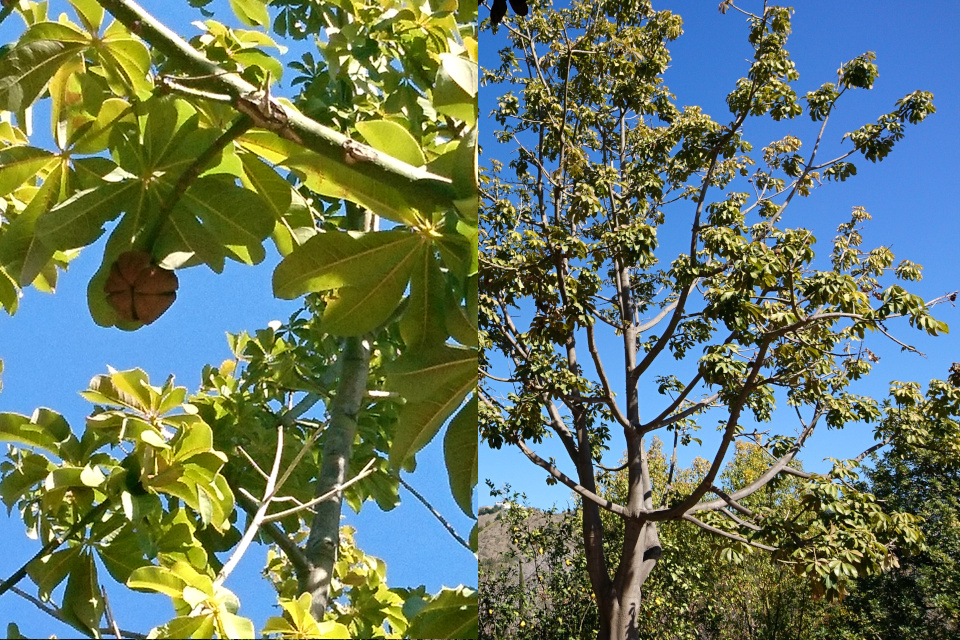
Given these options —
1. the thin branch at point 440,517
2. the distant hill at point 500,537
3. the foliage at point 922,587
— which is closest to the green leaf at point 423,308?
the thin branch at point 440,517

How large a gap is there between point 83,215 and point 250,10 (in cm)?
37

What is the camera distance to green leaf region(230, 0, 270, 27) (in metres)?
0.76

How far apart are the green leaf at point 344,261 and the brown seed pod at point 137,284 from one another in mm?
105

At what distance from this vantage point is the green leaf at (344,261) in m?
0.45

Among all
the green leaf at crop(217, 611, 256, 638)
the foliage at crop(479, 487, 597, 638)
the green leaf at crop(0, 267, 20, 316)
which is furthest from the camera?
the foliage at crop(479, 487, 597, 638)

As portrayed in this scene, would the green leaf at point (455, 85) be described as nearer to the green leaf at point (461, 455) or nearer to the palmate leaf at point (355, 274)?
the palmate leaf at point (355, 274)

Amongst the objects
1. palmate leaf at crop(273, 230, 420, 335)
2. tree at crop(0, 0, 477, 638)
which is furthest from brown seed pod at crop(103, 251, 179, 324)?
palmate leaf at crop(273, 230, 420, 335)

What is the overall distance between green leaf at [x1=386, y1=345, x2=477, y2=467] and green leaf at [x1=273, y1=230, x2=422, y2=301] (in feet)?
0.17

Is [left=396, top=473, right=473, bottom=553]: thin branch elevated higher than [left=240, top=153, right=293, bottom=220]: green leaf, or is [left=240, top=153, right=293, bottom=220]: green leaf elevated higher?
[left=240, top=153, right=293, bottom=220]: green leaf

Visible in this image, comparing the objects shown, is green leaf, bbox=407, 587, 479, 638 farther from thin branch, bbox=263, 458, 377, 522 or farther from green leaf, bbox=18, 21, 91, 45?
green leaf, bbox=18, 21, 91, 45

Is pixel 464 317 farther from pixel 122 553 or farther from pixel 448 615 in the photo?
pixel 122 553

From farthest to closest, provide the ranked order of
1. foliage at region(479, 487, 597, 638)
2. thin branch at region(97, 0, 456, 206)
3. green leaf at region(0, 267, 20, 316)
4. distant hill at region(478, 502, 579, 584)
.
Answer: distant hill at region(478, 502, 579, 584), foliage at region(479, 487, 597, 638), green leaf at region(0, 267, 20, 316), thin branch at region(97, 0, 456, 206)

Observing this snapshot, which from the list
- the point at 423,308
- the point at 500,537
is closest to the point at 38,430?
the point at 423,308

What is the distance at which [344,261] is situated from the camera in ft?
1.49
